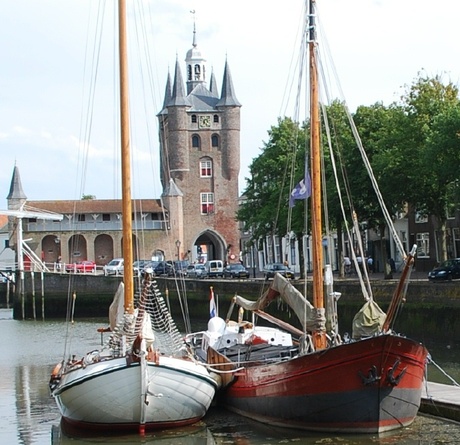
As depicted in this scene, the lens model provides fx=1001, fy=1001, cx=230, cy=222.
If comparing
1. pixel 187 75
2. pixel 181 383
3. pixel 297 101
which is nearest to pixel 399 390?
pixel 181 383

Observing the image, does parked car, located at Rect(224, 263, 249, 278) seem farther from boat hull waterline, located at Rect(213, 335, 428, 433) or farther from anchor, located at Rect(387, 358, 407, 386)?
anchor, located at Rect(387, 358, 407, 386)

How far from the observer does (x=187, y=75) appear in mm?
106750

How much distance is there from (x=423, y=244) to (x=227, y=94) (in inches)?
1675

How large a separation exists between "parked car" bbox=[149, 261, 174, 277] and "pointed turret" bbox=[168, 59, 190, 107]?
27462 mm

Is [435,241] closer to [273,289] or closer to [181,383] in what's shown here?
[273,289]

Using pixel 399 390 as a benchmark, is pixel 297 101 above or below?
above

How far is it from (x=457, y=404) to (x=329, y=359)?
2.88 meters

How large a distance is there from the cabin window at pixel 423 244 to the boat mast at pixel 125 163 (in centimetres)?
4309

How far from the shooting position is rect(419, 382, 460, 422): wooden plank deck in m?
20.6

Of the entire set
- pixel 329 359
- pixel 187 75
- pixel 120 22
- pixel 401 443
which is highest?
pixel 187 75

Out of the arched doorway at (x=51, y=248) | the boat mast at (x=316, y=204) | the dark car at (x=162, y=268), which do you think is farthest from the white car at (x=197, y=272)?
the boat mast at (x=316, y=204)

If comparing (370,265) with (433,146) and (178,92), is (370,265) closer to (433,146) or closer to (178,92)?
(433,146)

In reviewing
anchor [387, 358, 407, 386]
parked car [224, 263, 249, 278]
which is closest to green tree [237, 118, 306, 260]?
parked car [224, 263, 249, 278]

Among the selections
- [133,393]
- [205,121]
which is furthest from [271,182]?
[133,393]
